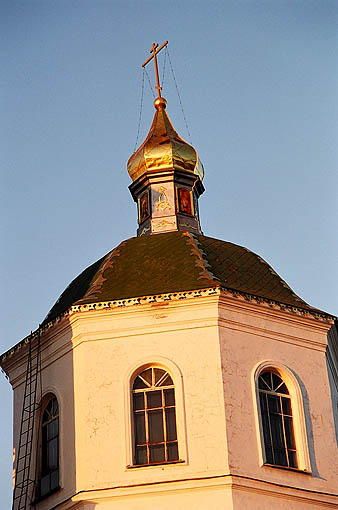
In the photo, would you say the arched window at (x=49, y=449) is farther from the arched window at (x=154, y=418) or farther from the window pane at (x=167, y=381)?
the window pane at (x=167, y=381)

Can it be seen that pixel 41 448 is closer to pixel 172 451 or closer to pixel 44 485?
pixel 44 485

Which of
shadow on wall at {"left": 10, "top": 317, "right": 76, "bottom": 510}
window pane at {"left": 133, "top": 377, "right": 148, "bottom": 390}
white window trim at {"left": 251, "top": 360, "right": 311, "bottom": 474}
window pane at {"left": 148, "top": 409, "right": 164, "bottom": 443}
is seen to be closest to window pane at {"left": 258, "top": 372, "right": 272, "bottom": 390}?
white window trim at {"left": 251, "top": 360, "right": 311, "bottom": 474}

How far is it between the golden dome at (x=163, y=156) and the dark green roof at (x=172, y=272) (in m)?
3.09

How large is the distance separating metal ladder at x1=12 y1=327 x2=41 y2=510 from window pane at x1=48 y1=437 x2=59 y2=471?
0.38m

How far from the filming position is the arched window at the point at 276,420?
64.4 ft

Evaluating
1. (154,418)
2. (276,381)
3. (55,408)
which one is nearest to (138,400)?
(154,418)

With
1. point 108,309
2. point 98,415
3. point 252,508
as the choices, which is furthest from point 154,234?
point 252,508

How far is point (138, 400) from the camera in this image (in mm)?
19812

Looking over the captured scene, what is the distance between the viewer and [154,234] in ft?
76.6

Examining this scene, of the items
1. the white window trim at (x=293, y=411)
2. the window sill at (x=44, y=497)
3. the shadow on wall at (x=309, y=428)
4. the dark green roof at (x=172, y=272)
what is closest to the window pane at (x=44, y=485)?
the window sill at (x=44, y=497)

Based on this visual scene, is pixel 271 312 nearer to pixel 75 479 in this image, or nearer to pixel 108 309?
pixel 108 309

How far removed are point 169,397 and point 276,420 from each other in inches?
74.8

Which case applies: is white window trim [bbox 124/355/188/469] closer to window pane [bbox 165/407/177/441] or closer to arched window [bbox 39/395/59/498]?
window pane [bbox 165/407/177/441]

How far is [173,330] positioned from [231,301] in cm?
113
